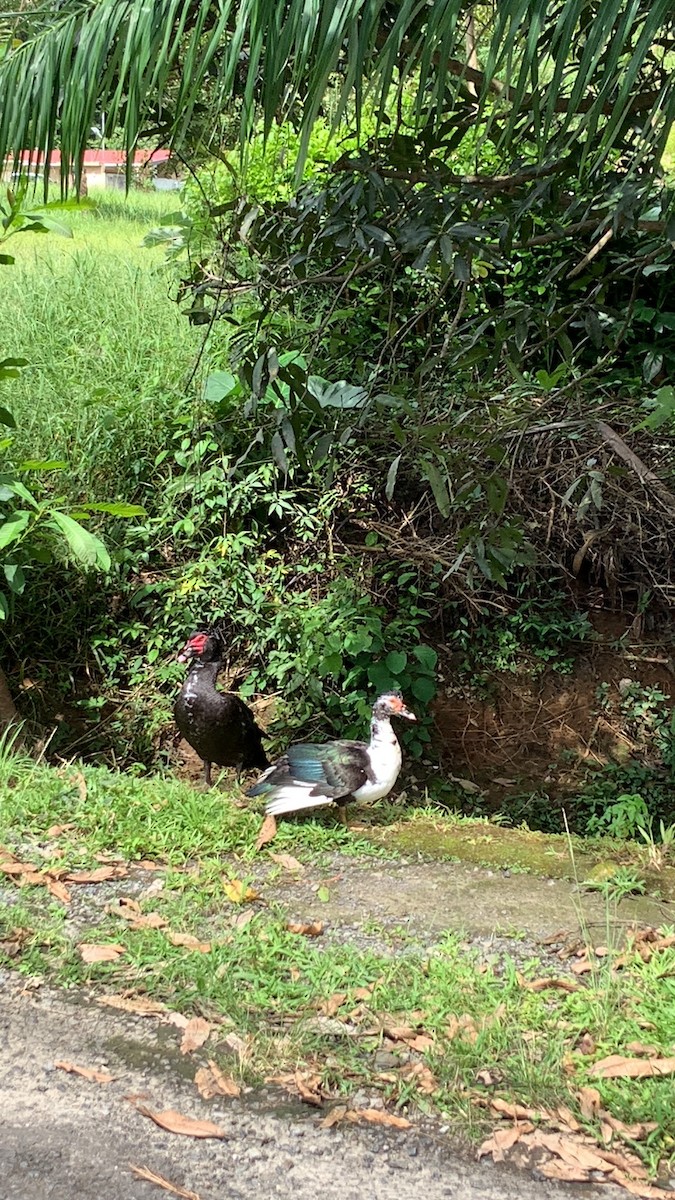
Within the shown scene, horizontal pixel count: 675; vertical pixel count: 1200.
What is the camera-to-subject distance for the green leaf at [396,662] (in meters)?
4.78

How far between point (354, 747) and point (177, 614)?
5.28 ft

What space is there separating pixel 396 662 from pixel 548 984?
2356 millimetres

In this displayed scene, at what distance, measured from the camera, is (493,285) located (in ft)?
17.4

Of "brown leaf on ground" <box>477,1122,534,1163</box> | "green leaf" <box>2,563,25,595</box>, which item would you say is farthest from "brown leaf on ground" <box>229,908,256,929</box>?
"green leaf" <box>2,563,25,595</box>

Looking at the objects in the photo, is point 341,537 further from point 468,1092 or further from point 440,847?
point 468,1092

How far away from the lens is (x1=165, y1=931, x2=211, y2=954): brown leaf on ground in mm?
2666

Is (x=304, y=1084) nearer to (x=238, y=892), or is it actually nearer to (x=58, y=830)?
(x=238, y=892)

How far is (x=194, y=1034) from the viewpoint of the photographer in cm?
229

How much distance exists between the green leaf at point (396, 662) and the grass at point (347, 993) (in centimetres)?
155

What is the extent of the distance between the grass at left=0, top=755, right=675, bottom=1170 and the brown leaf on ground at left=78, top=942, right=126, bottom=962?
2 cm

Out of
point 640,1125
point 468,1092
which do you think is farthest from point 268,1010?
point 640,1125

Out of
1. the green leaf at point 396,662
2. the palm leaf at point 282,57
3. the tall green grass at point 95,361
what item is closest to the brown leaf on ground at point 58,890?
the palm leaf at point 282,57

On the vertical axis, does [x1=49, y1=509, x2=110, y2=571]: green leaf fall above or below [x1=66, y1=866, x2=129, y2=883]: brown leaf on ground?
above

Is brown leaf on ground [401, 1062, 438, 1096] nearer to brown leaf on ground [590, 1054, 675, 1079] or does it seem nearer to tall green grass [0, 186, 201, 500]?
brown leaf on ground [590, 1054, 675, 1079]
